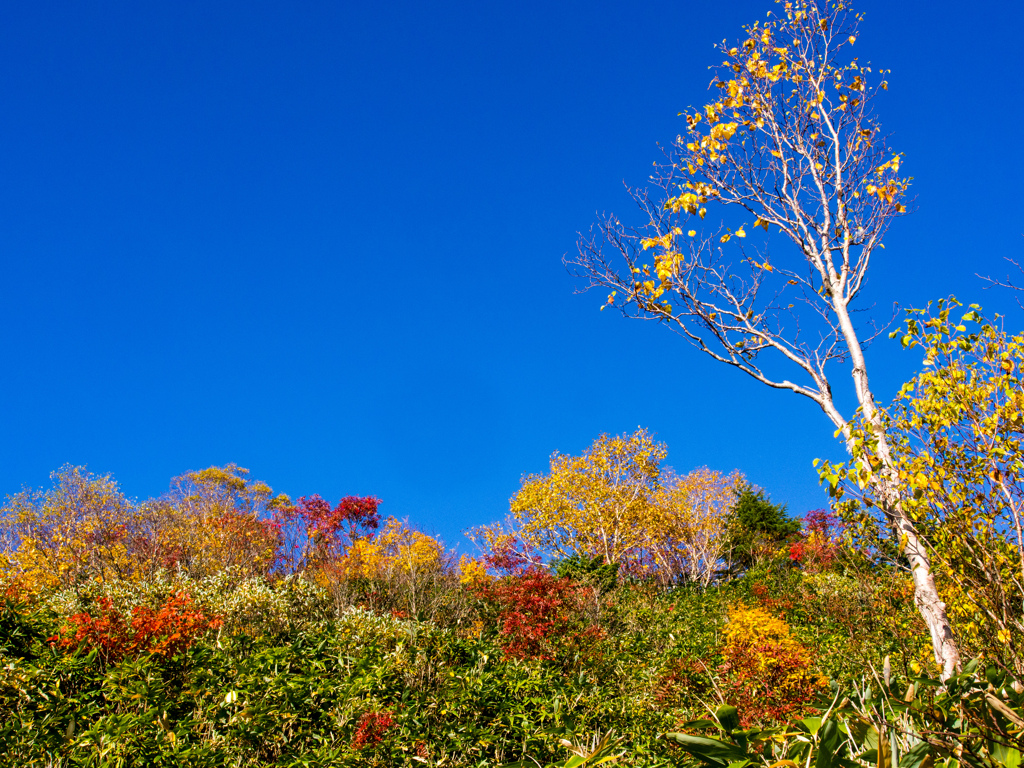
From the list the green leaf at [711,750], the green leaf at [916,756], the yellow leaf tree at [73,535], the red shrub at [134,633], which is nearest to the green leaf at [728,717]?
the green leaf at [711,750]

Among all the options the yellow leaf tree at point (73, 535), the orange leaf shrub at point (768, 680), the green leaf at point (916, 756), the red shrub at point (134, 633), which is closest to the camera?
the green leaf at point (916, 756)

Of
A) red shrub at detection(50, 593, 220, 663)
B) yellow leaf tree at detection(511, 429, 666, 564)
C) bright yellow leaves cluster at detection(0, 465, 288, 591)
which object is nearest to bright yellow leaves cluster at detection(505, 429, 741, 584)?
yellow leaf tree at detection(511, 429, 666, 564)

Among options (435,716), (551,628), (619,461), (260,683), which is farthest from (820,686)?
(619,461)

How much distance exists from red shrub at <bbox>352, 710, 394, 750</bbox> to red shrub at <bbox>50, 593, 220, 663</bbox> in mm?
1991

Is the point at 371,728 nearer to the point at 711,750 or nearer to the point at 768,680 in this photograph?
the point at 711,750

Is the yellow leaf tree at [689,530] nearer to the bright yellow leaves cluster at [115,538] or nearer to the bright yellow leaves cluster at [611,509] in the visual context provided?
the bright yellow leaves cluster at [611,509]

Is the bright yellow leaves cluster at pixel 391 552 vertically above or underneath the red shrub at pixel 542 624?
above

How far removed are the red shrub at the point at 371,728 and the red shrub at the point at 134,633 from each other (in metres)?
1.99

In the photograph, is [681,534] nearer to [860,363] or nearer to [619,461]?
[619,461]

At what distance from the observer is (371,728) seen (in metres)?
3.28

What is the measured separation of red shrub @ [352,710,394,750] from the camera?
3176 mm

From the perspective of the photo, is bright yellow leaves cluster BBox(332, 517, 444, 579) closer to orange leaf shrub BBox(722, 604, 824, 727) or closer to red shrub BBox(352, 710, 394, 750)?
orange leaf shrub BBox(722, 604, 824, 727)

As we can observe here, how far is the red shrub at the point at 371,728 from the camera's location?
318 centimetres

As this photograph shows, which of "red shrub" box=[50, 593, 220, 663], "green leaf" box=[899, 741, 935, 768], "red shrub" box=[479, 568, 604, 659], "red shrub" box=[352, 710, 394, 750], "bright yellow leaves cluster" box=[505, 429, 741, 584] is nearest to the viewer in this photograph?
"green leaf" box=[899, 741, 935, 768]
